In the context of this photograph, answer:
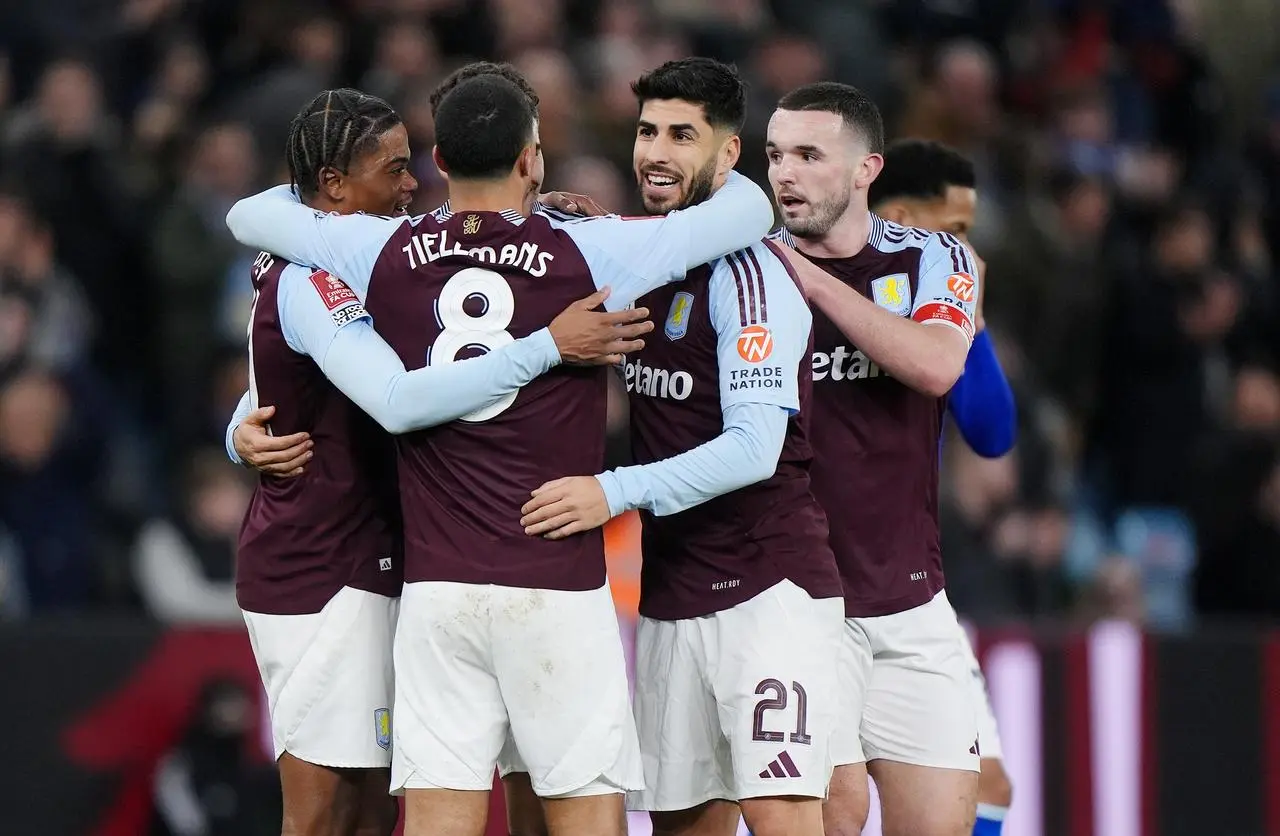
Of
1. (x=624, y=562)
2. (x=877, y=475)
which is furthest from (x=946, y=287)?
(x=624, y=562)

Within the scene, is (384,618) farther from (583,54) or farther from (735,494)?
(583,54)

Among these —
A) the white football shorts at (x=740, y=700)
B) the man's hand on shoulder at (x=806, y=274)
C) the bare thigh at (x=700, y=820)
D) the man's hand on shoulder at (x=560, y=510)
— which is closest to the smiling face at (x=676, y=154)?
the man's hand on shoulder at (x=806, y=274)

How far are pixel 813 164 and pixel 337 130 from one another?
4.33 ft

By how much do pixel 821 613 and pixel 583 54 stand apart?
681 centimetres

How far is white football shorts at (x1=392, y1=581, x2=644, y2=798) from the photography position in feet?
15.9

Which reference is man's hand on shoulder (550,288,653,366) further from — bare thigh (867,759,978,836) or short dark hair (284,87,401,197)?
bare thigh (867,759,978,836)

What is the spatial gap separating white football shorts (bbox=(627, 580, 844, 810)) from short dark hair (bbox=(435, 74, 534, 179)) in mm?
1314

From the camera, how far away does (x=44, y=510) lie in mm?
9227

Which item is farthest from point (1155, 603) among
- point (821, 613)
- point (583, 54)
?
point (821, 613)

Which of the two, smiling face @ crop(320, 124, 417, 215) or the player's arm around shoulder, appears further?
the player's arm around shoulder

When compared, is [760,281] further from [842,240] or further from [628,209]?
[628,209]

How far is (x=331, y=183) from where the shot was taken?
17.5 feet

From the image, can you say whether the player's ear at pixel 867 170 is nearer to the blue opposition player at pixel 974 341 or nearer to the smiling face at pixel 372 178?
the blue opposition player at pixel 974 341

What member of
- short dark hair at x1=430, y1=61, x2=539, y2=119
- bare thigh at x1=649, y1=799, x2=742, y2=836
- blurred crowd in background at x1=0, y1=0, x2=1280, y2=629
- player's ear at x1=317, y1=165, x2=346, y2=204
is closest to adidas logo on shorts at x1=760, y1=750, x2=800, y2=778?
bare thigh at x1=649, y1=799, x2=742, y2=836
